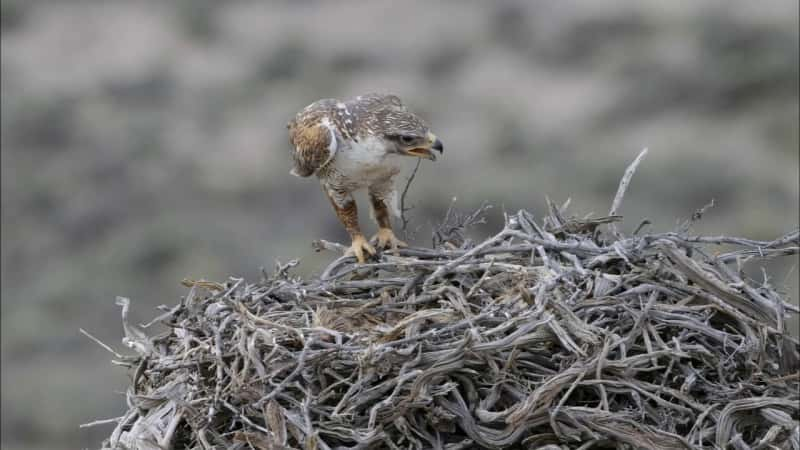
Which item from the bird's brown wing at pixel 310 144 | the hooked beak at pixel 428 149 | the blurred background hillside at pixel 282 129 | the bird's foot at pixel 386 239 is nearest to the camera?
the hooked beak at pixel 428 149

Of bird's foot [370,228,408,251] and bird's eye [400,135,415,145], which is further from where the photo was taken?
bird's foot [370,228,408,251]

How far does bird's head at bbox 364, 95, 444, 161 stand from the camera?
6297 millimetres

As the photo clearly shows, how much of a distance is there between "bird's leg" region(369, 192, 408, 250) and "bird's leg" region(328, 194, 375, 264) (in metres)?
0.10

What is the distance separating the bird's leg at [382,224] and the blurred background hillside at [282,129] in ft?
27.2

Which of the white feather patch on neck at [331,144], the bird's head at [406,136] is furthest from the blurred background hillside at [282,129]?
the bird's head at [406,136]

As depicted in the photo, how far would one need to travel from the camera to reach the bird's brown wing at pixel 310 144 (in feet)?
21.5

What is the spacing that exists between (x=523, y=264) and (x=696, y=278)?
0.75 meters

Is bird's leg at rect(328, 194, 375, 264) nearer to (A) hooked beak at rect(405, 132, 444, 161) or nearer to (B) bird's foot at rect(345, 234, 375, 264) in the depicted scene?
(B) bird's foot at rect(345, 234, 375, 264)

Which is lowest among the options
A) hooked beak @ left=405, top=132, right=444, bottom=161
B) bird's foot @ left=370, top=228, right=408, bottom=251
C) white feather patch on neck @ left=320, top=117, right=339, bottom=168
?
bird's foot @ left=370, top=228, right=408, bottom=251

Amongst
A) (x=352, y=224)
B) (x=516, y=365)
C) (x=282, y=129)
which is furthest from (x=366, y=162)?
(x=282, y=129)

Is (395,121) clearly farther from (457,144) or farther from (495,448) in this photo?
(457,144)

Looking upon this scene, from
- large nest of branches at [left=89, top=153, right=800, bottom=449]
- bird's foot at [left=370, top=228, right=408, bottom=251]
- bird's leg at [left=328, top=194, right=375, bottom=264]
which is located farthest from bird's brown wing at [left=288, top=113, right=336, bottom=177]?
large nest of branches at [left=89, top=153, right=800, bottom=449]

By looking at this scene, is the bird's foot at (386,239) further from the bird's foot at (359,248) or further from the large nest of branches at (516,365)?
the large nest of branches at (516,365)

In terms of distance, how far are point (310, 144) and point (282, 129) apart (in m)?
17.7
